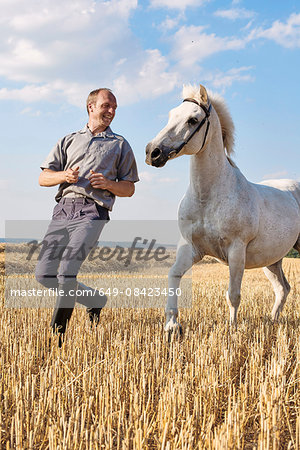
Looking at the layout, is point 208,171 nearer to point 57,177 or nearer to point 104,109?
point 104,109

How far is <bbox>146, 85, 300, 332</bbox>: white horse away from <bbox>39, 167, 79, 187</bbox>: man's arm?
84cm

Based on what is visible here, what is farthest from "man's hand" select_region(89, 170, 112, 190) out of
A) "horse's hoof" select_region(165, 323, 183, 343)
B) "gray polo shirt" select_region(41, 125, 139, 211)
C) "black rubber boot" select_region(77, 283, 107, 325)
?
"horse's hoof" select_region(165, 323, 183, 343)

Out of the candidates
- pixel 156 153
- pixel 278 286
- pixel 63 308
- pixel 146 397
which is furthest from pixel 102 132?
pixel 278 286

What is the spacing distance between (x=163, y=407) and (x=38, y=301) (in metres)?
4.91

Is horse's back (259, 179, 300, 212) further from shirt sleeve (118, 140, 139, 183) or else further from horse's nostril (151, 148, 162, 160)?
horse's nostril (151, 148, 162, 160)

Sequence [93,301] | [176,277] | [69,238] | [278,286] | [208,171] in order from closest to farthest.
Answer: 1. [69,238]
2. [176,277]
3. [208,171]
4. [93,301]
5. [278,286]

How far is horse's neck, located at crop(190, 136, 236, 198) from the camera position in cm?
452

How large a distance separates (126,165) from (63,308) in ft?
4.95

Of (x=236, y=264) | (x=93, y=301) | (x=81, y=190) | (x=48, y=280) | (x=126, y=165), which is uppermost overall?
(x=126, y=165)

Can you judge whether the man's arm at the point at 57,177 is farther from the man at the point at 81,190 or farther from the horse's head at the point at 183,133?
the horse's head at the point at 183,133

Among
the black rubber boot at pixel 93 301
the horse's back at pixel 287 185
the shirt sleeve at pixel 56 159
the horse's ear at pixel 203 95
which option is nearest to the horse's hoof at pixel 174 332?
the black rubber boot at pixel 93 301

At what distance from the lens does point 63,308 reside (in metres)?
4.18

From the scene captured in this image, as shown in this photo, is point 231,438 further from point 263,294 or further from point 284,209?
point 263,294

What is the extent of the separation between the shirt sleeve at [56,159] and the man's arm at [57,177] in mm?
77
